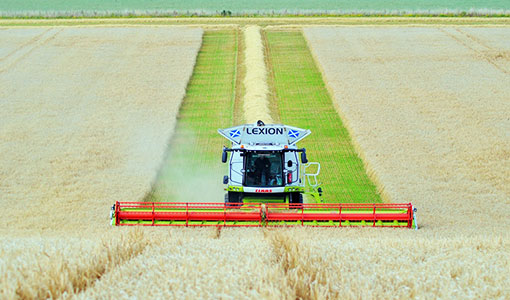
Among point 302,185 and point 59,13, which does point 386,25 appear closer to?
point 59,13

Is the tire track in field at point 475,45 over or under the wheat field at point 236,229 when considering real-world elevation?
over

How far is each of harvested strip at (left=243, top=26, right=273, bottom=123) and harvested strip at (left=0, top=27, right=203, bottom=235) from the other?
11.1ft

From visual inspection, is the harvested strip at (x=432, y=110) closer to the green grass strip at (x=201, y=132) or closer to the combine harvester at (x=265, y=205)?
the combine harvester at (x=265, y=205)

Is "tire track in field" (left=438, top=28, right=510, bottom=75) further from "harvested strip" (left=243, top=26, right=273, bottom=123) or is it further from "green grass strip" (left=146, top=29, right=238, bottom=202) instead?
"green grass strip" (left=146, top=29, right=238, bottom=202)

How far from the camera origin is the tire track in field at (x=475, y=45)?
3478 centimetres

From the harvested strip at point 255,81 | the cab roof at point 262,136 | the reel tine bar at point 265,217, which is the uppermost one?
the harvested strip at point 255,81

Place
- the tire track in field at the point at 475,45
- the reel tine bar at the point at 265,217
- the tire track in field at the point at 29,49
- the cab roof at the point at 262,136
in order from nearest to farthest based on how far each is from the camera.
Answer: the reel tine bar at the point at 265,217 → the cab roof at the point at 262,136 → the tire track in field at the point at 29,49 → the tire track in field at the point at 475,45

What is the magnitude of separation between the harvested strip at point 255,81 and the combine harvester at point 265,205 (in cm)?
750

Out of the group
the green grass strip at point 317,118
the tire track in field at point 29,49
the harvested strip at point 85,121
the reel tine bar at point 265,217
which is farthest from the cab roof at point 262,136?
the tire track in field at point 29,49

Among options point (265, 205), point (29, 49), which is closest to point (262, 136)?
point (265, 205)

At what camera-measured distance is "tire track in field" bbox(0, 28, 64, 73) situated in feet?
114

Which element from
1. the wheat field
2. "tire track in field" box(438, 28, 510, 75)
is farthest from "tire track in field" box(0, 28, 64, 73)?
"tire track in field" box(438, 28, 510, 75)

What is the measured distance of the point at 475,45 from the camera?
38906 millimetres

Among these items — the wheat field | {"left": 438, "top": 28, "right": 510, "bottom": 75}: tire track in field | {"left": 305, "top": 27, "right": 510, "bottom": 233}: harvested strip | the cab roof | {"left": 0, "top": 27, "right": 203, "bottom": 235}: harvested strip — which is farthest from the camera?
{"left": 438, "top": 28, "right": 510, "bottom": 75}: tire track in field
